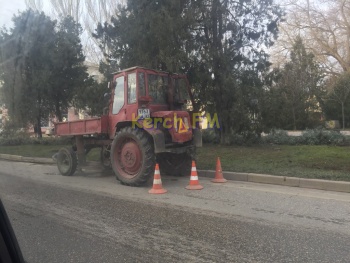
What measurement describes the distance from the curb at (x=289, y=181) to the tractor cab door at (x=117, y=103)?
9.63 feet

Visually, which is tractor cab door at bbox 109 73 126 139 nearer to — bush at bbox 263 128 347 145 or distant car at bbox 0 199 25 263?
distant car at bbox 0 199 25 263

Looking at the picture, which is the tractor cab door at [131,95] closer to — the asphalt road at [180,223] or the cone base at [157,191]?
the asphalt road at [180,223]

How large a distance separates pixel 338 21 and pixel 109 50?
77.9 ft

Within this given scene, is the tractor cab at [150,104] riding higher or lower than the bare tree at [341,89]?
lower

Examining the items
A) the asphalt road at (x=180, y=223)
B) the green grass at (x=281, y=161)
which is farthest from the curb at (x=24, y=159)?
Answer: the asphalt road at (x=180, y=223)

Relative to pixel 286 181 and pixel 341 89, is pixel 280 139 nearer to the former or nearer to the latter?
pixel 286 181

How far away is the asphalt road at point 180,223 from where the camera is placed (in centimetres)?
417

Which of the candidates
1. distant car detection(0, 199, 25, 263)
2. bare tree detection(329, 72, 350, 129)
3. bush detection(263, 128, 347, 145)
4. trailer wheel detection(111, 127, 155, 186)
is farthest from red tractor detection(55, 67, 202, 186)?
bare tree detection(329, 72, 350, 129)

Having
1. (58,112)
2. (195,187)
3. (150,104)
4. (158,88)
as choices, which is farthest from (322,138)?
(58,112)

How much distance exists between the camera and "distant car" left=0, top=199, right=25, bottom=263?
2.29 m

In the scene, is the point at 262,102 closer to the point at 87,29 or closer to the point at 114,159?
the point at 114,159

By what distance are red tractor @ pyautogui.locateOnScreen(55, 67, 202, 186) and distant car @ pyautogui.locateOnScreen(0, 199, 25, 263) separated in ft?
18.9

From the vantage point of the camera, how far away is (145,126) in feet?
27.9

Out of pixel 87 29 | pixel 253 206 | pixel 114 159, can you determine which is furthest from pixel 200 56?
pixel 87 29
